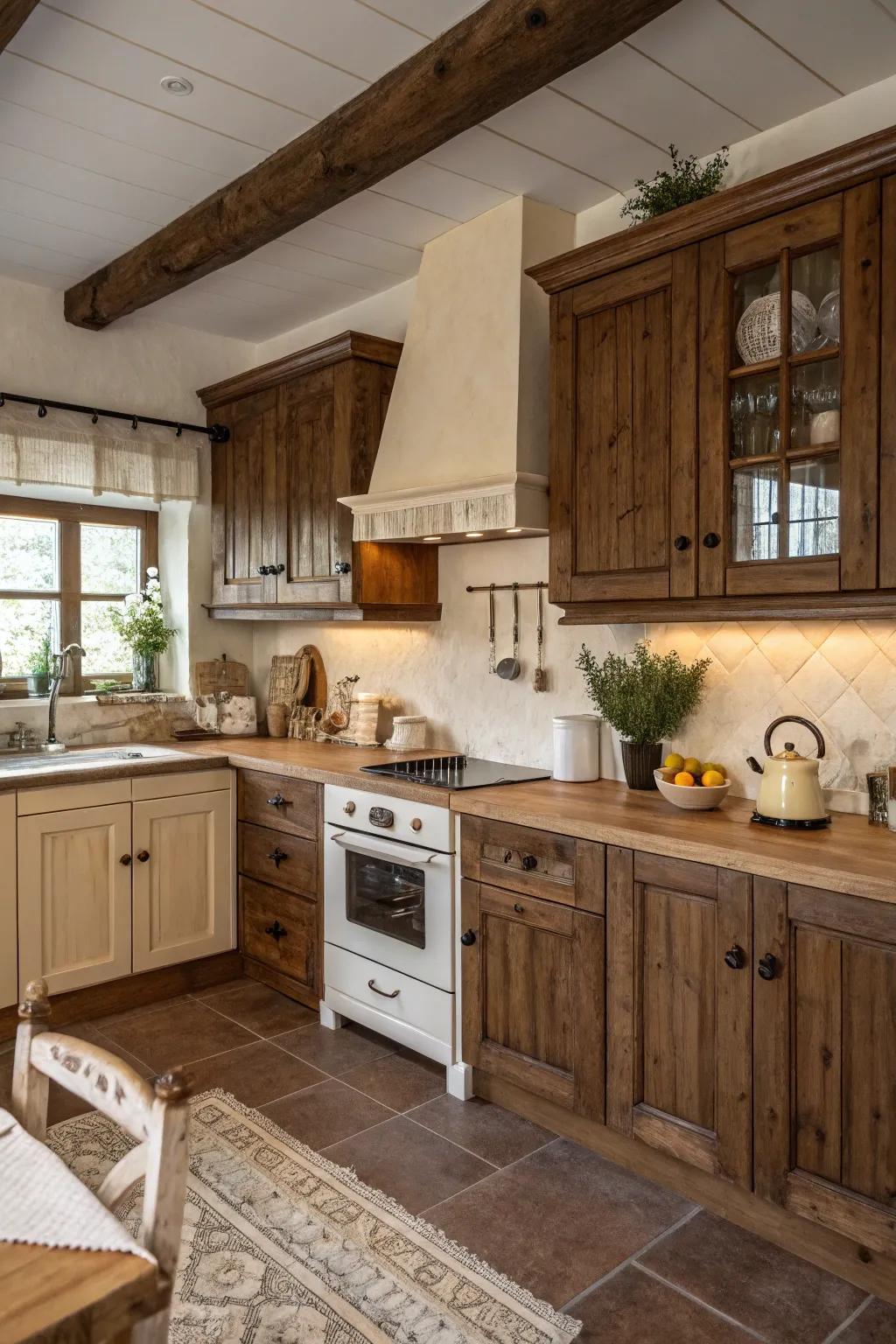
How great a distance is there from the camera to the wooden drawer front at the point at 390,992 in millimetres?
2846

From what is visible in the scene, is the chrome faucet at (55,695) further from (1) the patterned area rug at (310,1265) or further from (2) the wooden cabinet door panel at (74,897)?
(1) the patterned area rug at (310,1265)

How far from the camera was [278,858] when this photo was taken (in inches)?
140

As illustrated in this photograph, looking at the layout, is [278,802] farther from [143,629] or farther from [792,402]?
[792,402]

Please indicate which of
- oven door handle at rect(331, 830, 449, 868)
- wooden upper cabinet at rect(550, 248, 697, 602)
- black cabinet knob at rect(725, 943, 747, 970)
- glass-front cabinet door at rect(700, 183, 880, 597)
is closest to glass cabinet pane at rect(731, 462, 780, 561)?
glass-front cabinet door at rect(700, 183, 880, 597)

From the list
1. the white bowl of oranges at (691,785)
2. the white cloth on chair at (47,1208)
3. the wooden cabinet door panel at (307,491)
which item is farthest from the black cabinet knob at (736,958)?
the wooden cabinet door panel at (307,491)

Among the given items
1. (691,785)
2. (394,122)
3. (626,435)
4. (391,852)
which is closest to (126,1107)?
(691,785)

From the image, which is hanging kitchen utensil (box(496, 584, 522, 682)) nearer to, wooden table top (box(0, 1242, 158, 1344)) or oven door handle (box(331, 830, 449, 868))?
oven door handle (box(331, 830, 449, 868))

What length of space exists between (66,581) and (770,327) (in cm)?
312

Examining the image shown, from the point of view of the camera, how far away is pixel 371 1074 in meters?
2.96

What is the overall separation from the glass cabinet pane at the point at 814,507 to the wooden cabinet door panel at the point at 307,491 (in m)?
1.82

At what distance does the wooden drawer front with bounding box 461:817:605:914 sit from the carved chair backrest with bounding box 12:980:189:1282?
1.44 m

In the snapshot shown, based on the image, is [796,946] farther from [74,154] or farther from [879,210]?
[74,154]

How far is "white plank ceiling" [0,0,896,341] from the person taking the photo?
2.18 metres

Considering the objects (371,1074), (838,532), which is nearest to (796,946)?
(838,532)
